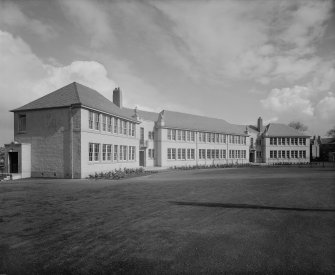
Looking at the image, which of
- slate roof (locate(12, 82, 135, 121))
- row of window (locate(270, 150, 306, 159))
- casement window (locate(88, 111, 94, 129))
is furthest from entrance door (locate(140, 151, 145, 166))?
row of window (locate(270, 150, 306, 159))

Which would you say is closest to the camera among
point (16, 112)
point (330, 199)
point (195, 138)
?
point (330, 199)

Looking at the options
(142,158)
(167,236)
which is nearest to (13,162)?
(142,158)

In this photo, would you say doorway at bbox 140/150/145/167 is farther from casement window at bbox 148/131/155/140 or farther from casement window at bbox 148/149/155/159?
casement window at bbox 148/131/155/140

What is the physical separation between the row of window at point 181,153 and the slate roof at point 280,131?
22.0 meters

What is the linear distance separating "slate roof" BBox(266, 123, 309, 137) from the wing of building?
1992 centimetres

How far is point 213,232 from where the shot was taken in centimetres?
747

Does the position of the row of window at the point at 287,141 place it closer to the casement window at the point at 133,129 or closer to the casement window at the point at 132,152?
the casement window at the point at 133,129

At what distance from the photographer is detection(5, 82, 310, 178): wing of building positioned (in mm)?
24438

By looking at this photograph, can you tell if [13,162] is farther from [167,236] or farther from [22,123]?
[167,236]

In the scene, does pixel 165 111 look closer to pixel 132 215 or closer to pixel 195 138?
pixel 195 138

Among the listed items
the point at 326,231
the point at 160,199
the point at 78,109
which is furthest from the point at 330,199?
the point at 78,109

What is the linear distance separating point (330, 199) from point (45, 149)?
23.4 metres

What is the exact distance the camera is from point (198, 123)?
5178 cm

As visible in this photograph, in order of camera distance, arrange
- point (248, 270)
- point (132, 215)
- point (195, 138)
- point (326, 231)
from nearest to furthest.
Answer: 1. point (248, 270)
2. point (326, 231)
3. point (132, 215)
4. point (195, 138)
